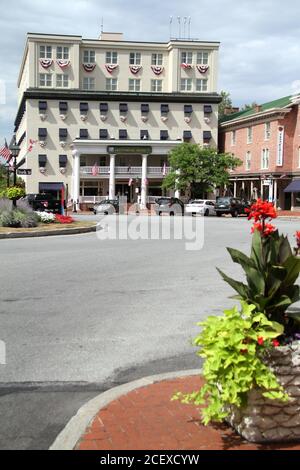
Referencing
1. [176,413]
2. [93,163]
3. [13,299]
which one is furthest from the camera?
[93,163]

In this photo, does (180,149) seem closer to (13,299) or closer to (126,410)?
(13,299)

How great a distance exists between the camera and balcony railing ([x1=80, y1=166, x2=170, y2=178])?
2697 inches

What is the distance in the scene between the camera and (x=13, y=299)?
29.9 feet

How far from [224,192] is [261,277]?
71.2 m

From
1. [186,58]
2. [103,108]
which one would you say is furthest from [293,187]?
[186,58]

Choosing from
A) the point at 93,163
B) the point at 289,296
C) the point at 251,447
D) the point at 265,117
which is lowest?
the point at 251,447

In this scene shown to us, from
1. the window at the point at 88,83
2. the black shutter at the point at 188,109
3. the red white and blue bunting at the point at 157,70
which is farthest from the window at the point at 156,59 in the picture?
the window at the point at 88,83

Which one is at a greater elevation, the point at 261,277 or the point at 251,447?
the point at 261,277

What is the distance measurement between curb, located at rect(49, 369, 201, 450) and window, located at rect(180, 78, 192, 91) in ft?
245

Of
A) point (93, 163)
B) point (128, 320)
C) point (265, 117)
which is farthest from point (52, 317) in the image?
point (93, 163)

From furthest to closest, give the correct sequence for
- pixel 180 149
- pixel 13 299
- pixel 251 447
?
pixel 180 149
pixel 13 299
pixel 251 447

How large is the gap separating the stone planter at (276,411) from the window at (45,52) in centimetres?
7402

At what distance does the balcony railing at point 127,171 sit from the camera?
6850cm

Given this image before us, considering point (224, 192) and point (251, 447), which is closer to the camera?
point (251, 447)
